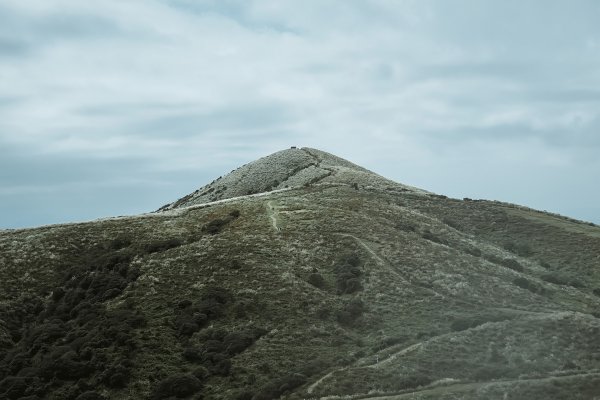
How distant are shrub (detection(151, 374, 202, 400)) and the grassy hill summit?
0.35ft

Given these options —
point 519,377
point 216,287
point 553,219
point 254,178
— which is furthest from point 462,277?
point 254,178

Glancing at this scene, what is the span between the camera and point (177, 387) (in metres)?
41.6

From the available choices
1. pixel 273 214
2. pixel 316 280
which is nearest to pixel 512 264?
pixel 316 280

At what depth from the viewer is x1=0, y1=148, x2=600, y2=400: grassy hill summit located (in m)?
40.8

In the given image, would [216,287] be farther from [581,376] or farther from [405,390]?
[581,376]

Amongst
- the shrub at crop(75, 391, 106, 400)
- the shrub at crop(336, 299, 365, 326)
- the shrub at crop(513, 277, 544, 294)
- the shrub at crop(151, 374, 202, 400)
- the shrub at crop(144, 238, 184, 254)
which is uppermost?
the shrub at crop(144, 238, 184, 254)

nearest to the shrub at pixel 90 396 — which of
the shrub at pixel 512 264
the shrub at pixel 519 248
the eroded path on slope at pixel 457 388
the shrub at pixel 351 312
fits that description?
the eroded path on slope at pixel 457 388

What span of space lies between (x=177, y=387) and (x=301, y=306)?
15085 mm

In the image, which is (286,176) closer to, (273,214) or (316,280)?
(273,214)

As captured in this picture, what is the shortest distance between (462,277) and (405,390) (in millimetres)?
25497

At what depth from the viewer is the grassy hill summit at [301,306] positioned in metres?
40.8

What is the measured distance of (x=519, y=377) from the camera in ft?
125

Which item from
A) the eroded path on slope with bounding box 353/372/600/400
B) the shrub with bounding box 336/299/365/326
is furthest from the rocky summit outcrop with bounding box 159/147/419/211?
the eroded path on slope with bounding box 353/372/600/400

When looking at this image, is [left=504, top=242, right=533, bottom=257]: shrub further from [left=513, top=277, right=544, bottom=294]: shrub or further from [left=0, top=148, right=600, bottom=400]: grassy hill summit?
[left=513, top=277, right=544, bottom=294]: shrub
